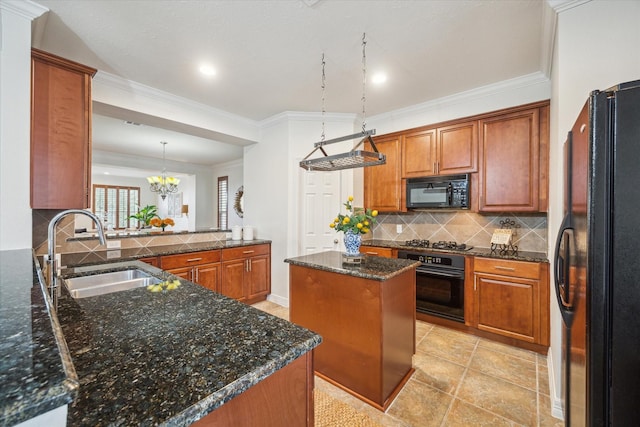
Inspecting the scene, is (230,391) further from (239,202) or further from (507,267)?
(239,202)

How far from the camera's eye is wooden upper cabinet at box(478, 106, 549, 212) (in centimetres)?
271

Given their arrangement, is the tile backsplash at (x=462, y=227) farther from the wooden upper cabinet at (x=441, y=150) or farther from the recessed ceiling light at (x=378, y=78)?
→ the recessed ceiling light at (x=378, y=78)

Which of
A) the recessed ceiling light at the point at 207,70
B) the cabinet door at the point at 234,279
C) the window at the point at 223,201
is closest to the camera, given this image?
the recessed ceiling light at the point at 207,70

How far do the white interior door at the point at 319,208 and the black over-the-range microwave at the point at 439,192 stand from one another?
0.97 meters

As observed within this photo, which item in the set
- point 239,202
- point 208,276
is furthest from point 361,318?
point 239,202

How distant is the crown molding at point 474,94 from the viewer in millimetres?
2758

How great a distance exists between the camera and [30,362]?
43 centimetres

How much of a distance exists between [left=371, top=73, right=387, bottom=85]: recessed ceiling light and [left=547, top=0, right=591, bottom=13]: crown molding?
1.32m

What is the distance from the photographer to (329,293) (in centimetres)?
209

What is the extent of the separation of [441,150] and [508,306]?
72.0 inches


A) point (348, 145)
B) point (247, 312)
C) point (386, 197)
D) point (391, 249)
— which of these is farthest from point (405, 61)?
point (247, 312)

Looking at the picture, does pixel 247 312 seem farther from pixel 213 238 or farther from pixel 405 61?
pixel 213 238

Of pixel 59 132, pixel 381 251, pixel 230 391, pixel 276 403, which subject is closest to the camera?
pixel 230 391

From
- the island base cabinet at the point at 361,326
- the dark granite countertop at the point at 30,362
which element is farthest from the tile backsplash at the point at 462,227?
the dark granite countertop at the point at 30,362
